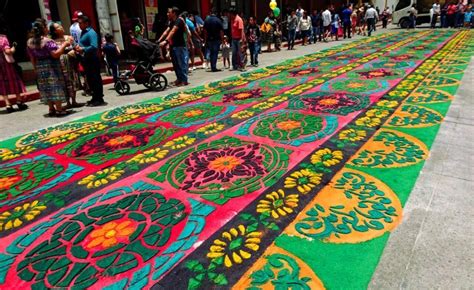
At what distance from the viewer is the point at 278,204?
2.54 metres

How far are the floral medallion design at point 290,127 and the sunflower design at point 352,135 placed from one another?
164mm

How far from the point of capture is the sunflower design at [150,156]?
11.4ft

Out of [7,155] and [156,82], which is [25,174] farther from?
[156,82]

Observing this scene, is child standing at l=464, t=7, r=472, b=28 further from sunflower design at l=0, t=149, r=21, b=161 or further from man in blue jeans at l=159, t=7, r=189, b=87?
sunflower design at l=0, t=149, r=21, b=161

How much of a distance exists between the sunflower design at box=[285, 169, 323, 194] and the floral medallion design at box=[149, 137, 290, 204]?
0.14 m

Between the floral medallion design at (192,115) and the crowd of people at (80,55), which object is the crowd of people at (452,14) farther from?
the floral medallion design at (192,115)

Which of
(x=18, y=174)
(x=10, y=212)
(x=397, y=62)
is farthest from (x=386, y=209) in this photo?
(x=397, y=62)

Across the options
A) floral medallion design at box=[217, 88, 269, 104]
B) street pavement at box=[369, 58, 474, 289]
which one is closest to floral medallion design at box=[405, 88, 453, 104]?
street pavement at box=[369, 58, 474, 289]

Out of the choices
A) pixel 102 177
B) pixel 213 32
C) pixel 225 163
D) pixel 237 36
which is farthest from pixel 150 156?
pixel 237 36

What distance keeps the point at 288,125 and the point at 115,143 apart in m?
2.29

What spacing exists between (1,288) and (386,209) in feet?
8.57

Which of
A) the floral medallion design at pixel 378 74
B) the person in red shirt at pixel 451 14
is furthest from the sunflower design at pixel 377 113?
the person in red shirt at pixel 451 14

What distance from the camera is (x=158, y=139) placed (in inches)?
161

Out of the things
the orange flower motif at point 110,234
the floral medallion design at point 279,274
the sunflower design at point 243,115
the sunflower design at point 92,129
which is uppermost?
the sunflower design at point 243,115
